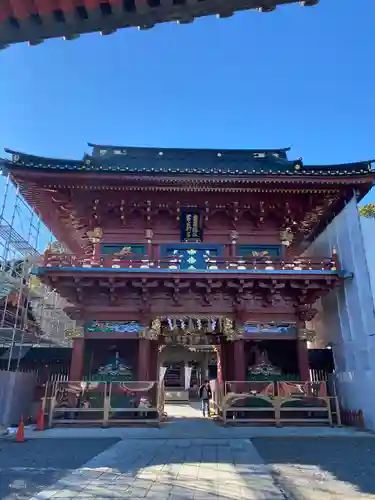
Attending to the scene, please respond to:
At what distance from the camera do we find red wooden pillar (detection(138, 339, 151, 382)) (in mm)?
15250

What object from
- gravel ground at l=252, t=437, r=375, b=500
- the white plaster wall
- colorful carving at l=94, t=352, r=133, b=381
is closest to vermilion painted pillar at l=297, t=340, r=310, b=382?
the white plaster wall

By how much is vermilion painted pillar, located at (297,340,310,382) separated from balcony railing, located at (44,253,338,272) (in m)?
3.27

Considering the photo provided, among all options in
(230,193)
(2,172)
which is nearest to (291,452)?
(230,193)

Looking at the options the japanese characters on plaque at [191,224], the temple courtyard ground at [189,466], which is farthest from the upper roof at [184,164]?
the temple courtyard ground at [189,466]

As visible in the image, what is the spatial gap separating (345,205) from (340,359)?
705 centimetres

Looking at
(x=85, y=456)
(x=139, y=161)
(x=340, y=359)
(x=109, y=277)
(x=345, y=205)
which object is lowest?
(x=85, y=456)

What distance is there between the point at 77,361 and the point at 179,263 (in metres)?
5.97

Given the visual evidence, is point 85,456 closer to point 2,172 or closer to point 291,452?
point 291,452

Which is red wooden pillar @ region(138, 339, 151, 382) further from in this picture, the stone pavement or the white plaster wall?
the white plaster wall

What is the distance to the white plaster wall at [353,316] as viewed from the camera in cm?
1409

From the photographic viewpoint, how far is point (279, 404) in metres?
14.3

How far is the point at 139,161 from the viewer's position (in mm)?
20609

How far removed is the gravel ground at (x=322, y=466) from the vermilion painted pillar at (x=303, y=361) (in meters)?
3.92

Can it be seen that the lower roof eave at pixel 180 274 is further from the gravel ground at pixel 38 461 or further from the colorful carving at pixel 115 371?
the gravel ground at pixel 38 461
